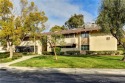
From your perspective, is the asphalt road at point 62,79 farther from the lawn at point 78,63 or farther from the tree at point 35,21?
the tree at point 35,21

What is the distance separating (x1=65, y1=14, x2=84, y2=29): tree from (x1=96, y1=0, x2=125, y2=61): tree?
5883cm

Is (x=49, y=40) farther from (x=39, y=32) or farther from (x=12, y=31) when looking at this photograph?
(x=39, y=32)

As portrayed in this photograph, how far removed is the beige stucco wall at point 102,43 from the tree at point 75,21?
1500 inches

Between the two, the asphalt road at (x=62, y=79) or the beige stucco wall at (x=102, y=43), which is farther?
the beige stucco wall at (x=102, y=43)

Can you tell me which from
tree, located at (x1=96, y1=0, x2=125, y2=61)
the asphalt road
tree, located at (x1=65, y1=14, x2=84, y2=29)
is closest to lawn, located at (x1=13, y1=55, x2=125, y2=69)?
tree, located at (x1=96, y1=0, x2=125, y2=61)

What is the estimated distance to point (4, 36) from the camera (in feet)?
134

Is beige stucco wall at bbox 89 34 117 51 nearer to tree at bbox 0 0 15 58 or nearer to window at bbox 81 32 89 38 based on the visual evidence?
window at bbox 81 32 89 38

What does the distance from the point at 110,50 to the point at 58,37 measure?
1723 centimetres

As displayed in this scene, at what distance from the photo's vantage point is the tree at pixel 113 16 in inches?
1184

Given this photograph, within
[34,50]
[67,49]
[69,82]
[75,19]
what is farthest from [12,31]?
[75,19]

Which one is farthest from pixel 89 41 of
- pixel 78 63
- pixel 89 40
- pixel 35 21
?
pixel 78 63

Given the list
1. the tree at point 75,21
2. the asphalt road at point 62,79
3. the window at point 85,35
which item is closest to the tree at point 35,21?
the window at point 85,35

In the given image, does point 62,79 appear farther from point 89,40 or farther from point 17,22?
point 89,40

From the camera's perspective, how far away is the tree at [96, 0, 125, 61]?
98.7ft
